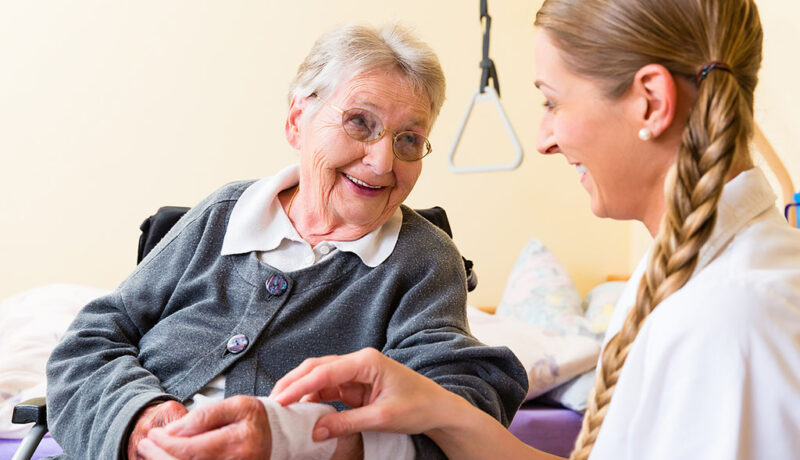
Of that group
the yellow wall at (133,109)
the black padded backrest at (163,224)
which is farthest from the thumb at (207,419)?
the yellow wall at (133,109)

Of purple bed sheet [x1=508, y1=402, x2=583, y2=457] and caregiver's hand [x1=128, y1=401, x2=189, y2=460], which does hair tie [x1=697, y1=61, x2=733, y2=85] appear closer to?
caregiver's hand [x1=128, y1=401, x2=189, y2=460]

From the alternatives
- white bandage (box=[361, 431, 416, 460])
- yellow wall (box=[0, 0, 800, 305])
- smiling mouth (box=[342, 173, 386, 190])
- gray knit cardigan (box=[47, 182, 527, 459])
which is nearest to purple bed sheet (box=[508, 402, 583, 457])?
gray knit cardigan (box=[47, 182, 527, 459])

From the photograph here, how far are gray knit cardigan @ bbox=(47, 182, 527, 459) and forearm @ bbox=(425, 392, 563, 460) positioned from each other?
0.07 m

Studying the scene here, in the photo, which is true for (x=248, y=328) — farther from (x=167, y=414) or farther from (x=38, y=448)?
(x=38, y=448)

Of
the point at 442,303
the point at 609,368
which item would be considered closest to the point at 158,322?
the point at 442,303

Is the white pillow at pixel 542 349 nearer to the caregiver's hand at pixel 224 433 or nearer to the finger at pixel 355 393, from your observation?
the finger at pixel 355 393

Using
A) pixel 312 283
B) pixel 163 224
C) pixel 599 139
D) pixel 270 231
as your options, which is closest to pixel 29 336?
pixel 163 224

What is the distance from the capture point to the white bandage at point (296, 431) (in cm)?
101

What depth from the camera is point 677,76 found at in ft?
3.16

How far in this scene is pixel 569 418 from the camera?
7.53 feet

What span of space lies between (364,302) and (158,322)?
1.37 feet

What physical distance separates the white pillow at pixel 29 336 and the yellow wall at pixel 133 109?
1.80 feet

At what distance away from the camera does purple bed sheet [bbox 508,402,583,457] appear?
2.24 m

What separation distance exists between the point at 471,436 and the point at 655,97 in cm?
57
